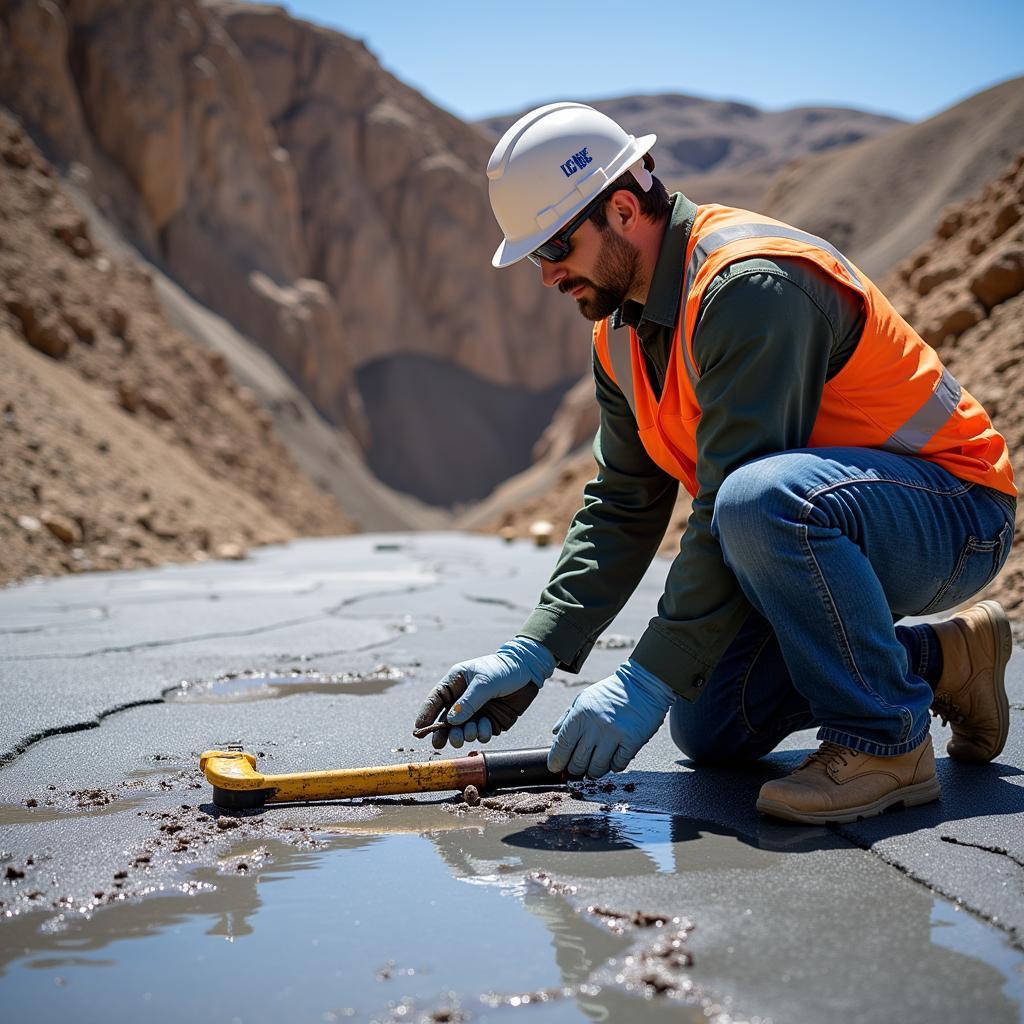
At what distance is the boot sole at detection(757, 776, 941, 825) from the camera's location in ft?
6.41

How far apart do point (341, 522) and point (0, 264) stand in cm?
981

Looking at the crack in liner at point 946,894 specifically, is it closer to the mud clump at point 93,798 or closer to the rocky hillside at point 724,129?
the mud clump at point 93,798

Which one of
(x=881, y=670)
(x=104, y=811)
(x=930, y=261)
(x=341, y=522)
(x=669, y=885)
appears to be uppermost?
(x=930, y=261)

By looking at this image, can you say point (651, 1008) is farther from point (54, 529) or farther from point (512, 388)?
point (512, 388)

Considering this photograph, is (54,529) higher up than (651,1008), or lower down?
lower down

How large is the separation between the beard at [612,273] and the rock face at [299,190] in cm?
1418

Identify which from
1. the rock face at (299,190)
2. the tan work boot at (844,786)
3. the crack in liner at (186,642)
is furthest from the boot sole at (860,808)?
the rock face at (299,190)

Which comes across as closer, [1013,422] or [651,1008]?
[651,1008]

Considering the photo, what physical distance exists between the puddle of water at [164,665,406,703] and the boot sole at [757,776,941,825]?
1.62 metres

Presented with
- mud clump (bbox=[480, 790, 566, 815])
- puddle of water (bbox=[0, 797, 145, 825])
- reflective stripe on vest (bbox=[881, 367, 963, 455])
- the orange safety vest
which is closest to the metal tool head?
puddle of water (bbox=[0, 797, 145, 825])

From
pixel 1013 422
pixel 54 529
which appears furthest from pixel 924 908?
pixel 54 529

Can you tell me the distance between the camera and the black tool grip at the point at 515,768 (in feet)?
7.15

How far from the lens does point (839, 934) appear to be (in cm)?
145

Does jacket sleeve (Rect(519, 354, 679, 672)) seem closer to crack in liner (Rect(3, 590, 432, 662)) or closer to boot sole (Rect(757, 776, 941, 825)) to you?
boot sole (Rect(757, 776, 941, 825))
